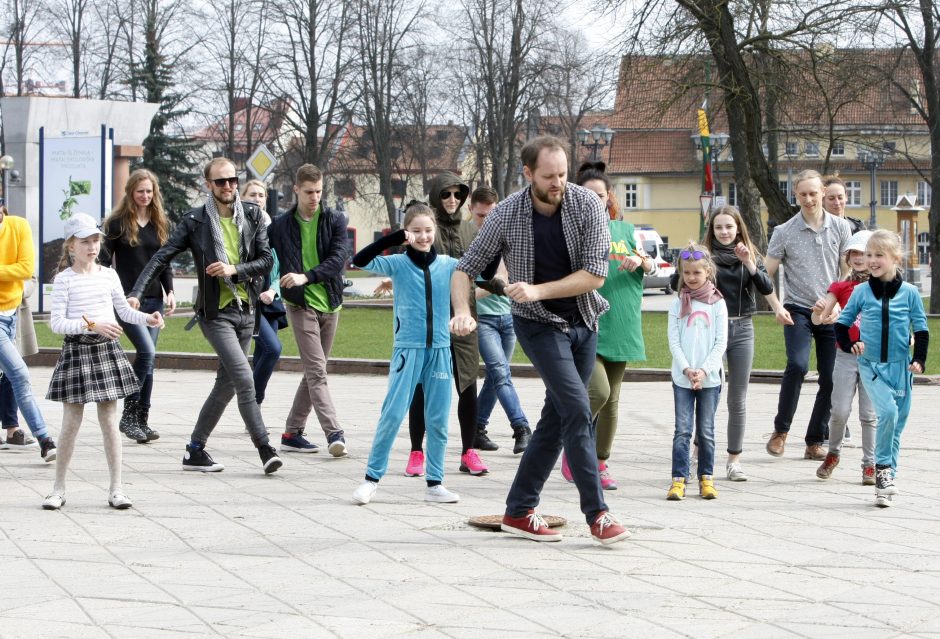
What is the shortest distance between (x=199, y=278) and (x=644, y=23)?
18582mm

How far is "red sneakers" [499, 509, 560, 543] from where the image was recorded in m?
6.15

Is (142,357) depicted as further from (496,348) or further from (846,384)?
(846,384)

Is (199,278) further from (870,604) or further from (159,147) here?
(159,147)

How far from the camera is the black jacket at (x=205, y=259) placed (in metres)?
8.28

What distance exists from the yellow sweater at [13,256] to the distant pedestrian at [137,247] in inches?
39.8

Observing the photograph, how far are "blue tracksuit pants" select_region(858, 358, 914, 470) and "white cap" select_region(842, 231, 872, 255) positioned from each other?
2.76 ft

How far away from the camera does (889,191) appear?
87125 mm

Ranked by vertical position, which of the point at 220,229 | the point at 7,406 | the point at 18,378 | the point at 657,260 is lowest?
the point at 7,406

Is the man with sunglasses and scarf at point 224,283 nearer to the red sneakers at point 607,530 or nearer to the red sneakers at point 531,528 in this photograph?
the red sneakers at point 531,528

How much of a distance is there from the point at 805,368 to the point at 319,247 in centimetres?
333

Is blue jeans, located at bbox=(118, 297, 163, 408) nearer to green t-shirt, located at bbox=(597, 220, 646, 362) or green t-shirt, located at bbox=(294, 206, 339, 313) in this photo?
green t-shirt, located at bbox=(294, 206, 339, 313)

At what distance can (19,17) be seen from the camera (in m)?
57.6

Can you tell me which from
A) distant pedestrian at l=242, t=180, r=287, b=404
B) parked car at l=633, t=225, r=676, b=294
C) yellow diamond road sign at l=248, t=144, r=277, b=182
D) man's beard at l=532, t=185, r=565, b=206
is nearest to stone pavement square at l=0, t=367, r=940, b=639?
distant pedestrian at l=242, t=180, r=287, b=404

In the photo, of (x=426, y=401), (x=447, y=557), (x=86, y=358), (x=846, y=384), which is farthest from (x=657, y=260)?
(x=447, y=557)
